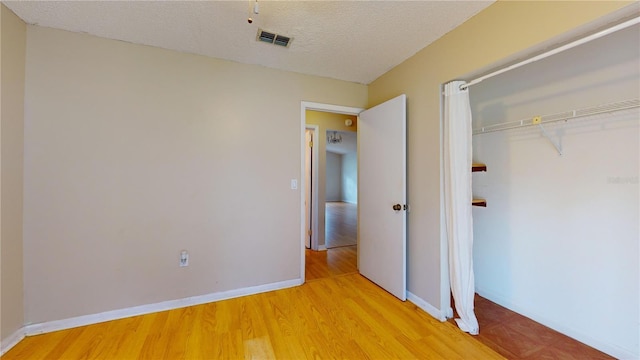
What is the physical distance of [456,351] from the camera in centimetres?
166

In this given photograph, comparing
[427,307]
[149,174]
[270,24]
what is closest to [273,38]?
[270,24]

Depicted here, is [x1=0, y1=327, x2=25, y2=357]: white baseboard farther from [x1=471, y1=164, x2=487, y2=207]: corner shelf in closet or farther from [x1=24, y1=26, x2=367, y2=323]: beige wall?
[x1=471, y1=164, x2=487, y2=207]: corner shelf in closet

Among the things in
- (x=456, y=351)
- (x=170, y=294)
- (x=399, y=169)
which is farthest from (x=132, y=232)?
(x=456, y=351)

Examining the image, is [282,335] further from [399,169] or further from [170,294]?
[399,169]

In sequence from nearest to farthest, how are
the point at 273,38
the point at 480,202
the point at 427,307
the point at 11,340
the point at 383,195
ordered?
the point at 11,340, the point at 273,38, the point at 427,307, the point at 480,202, the point at 383,195

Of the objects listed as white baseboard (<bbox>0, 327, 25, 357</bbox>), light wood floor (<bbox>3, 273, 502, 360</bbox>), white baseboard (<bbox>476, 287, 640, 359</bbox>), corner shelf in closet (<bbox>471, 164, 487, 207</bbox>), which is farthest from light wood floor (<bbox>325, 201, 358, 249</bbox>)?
white baseboard (<bbox>0, 327, 25, 357</bbox>)

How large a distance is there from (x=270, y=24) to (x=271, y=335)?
2382mm

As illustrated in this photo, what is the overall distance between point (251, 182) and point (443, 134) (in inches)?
73.5

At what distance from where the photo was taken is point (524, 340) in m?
1.77

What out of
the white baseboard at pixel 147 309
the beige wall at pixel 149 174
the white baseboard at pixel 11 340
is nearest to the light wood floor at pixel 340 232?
the white baseboard at pixel 147 309

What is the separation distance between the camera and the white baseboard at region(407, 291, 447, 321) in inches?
80.0

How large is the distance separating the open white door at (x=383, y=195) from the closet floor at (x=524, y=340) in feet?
2.30

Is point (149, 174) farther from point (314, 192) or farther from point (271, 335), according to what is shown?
point (314, 192)

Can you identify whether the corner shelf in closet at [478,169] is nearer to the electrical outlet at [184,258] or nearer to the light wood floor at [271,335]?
the light wood floor at [271,335]
